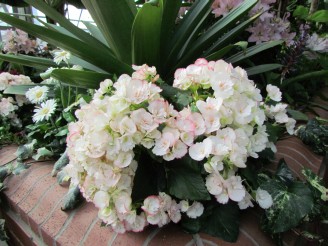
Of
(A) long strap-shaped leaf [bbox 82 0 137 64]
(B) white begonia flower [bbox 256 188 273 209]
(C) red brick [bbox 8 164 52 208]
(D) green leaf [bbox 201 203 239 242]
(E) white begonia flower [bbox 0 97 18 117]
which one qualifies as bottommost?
(C) red brick [bbox 8 164 52 208]

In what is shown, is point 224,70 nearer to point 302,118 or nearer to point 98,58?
point 98,58

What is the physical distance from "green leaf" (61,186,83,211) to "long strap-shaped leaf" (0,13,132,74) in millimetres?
522

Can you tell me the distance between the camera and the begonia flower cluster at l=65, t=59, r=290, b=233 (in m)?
0.67

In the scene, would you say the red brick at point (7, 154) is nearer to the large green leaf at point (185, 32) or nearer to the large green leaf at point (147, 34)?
the large green leaf at point (147, 34)

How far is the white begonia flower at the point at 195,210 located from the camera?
71 cm

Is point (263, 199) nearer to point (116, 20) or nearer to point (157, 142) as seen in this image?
point (157, 142)

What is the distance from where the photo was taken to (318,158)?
1.24 meters

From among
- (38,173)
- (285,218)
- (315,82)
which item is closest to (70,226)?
(38,173)

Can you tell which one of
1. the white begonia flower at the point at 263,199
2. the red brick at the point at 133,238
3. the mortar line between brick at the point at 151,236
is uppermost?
the white begonia flower at the point at 263,199

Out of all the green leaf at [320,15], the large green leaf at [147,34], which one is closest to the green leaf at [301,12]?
the green leaf at [320,15]

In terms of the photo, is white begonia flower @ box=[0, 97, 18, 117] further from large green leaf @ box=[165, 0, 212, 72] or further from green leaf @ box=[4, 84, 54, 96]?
large green leaf @ box=[165, 0, 212, 72]

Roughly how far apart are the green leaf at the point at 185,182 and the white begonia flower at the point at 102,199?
16 cm

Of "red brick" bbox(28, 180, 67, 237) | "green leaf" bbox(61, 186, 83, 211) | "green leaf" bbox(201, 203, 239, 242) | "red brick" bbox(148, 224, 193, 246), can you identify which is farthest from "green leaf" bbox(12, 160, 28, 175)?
"green leaf" bbox(201, 203, 239, 242)

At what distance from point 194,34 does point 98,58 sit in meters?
0.56
